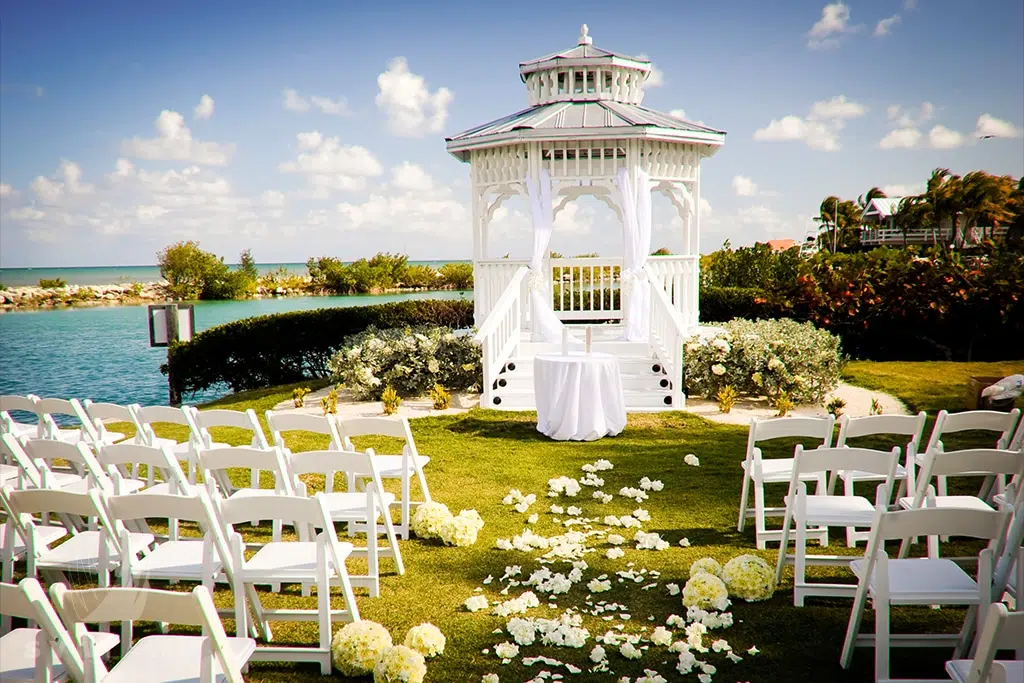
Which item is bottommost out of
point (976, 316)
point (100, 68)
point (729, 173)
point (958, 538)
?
point (958, 538)

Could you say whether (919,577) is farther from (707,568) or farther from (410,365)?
(410,365)

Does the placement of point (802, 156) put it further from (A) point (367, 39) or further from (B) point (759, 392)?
(B) point (759, 392)

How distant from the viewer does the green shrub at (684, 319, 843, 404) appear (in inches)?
393

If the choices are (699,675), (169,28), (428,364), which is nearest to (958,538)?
(699,675)

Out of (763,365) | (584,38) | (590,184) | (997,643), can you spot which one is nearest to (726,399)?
(763,365)

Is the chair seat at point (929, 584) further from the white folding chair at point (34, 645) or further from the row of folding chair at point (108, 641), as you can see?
the white folding chair at point (34, 645)

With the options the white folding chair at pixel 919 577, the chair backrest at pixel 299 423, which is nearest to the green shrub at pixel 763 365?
A: the chair backrest at pixel 299 423

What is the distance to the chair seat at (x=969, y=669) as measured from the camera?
2.38 meters

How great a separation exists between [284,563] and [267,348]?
10.3m

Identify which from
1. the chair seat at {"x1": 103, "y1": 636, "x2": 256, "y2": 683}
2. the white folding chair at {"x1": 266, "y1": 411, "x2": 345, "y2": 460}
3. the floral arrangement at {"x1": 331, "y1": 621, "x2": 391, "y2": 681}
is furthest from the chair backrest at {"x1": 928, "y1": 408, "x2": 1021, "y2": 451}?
the chair seat at {"x1": 103, "y1": 636, "x2": 256, "y2": 683}

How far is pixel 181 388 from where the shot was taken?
12930 mm

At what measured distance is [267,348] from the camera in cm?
1330

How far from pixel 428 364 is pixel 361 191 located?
38780mm

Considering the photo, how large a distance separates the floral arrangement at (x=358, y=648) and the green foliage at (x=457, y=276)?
24127 millimetres
